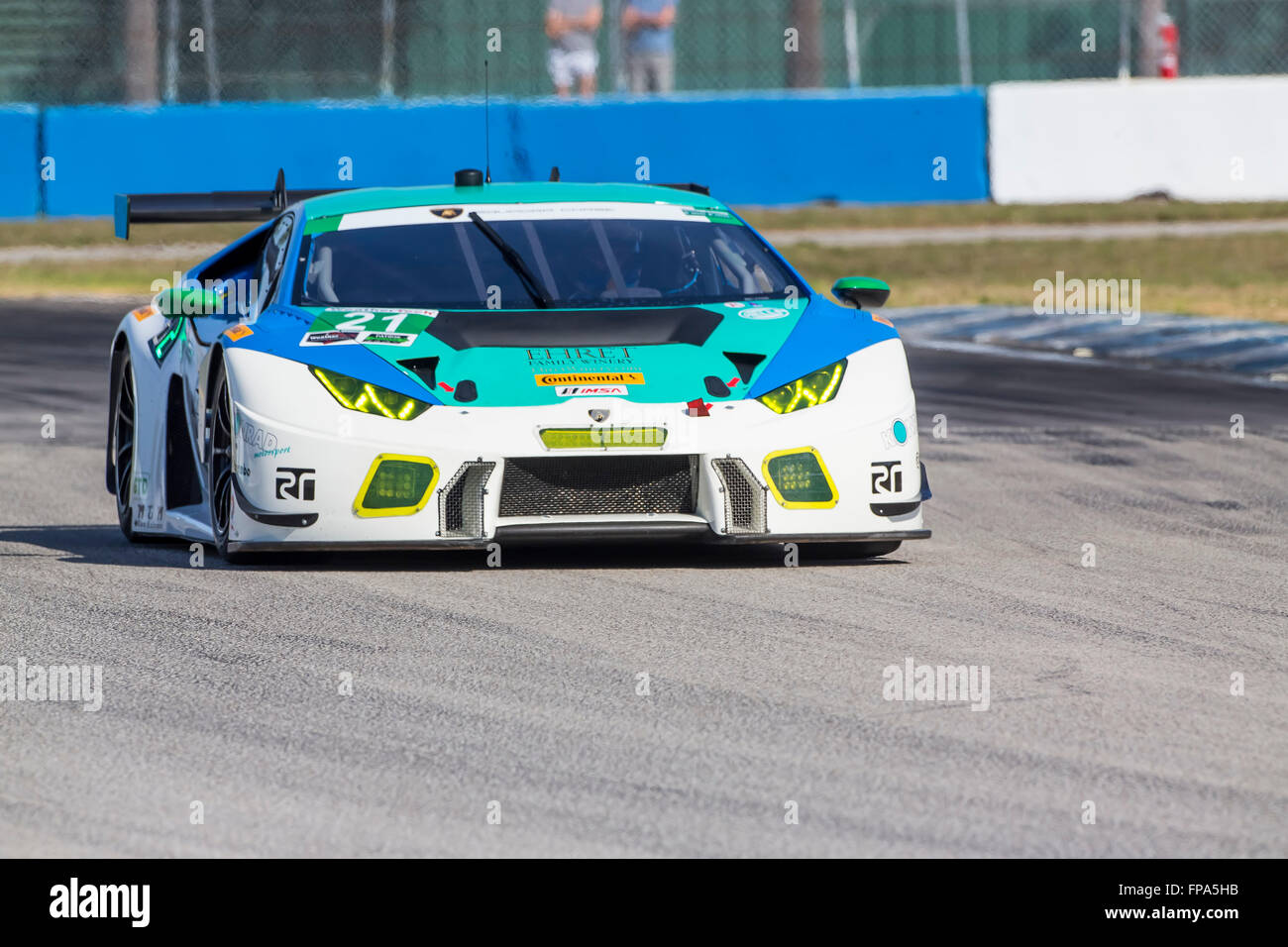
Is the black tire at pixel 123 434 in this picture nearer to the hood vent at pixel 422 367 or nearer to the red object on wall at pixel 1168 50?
the hood vent at pixel 422 367

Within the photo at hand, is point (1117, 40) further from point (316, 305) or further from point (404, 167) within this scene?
point (316, 305)

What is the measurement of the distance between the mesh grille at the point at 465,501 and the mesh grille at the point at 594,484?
0.07m

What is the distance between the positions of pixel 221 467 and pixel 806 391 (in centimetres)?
184

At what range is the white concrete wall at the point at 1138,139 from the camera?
24312mm

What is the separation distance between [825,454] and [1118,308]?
10778 millimetres

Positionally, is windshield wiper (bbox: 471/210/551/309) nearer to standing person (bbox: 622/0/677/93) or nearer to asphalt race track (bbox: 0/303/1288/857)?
asphalt race track (bbox: 0/303/1288/857)

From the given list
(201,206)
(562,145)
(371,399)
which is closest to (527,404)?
(371,399)

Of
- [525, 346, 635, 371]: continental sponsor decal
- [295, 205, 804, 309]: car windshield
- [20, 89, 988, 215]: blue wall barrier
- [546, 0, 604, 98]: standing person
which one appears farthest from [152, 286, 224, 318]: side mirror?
[546, 0, 604, 98]: standing person

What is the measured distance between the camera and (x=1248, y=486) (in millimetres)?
9641

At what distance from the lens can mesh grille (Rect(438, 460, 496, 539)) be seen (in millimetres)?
6996

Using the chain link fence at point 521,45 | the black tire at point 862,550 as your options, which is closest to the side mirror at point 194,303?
the black tire at point 862,550

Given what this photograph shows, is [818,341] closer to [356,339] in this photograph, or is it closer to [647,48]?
[356,339]

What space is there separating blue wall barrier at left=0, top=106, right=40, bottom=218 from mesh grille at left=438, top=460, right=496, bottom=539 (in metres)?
17.6
